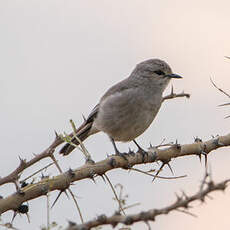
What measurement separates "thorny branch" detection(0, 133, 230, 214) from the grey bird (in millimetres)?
2233

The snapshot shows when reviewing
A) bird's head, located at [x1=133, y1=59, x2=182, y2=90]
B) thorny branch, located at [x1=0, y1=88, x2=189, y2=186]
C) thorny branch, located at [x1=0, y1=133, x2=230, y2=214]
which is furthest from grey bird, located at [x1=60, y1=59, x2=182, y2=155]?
thorny branch, located at [x1=0, y1=88, x2=189, y2=186]

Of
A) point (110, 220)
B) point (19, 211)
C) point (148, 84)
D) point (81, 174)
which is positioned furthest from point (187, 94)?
point (148, 84)

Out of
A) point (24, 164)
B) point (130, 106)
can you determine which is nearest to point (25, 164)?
point (24, 164)

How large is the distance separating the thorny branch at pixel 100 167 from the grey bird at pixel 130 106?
2.23 meters

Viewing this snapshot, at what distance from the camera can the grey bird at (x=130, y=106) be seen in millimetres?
6180

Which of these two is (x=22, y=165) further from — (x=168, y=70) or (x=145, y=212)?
(x=168, y=70)

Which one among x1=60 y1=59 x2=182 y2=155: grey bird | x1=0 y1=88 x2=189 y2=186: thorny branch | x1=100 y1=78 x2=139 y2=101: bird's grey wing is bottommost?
x1=60 y1=59 x2=182 y2=155: grey bird

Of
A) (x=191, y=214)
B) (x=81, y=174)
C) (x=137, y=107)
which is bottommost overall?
(x=137, y=107)

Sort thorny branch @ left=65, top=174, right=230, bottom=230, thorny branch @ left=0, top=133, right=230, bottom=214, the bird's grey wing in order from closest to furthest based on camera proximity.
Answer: thorny branch @ left=65, top=174, right=230, bottom=230 → thorny branch @ left=0, top=133, right=230, bottom=214 → the bird's grey wing

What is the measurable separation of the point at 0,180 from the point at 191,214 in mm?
1566

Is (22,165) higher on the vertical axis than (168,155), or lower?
higher

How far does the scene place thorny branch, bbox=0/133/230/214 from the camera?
2475 mm

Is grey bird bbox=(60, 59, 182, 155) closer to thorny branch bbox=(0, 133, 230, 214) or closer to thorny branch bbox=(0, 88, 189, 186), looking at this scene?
thorny branch bbox=(0, 133, 230, 214)

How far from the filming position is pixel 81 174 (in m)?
2.88
